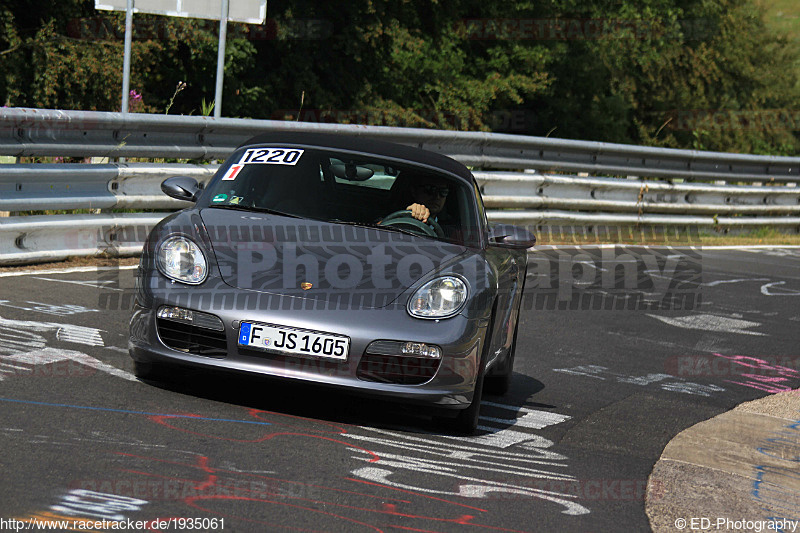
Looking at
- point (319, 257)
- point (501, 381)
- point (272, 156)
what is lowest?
point (501, 381)

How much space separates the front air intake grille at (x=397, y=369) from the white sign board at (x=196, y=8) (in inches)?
344

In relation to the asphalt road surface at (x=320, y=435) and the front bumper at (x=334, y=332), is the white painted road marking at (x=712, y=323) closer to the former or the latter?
the asphalt road surface at (x=320, y=435)

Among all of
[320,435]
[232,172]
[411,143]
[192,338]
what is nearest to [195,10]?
[411,143]

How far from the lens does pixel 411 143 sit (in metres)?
13.3

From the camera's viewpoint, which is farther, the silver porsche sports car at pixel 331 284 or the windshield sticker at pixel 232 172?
the windshield sticker at pixel 232 172

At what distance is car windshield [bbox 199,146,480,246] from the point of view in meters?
6.30

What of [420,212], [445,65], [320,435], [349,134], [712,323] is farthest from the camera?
[445,65]

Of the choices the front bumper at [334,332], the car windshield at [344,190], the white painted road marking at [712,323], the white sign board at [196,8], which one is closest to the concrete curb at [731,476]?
the front bumper at [334,332]

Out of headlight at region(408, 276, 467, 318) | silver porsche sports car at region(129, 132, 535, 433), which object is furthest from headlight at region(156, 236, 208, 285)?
headlight at region(408, 276, 467, 318)

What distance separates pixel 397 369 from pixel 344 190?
1.55 m

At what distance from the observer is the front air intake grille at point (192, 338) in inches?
207

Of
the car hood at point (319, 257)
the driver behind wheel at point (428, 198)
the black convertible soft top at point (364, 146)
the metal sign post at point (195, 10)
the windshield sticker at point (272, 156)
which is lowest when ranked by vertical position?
the car hood at point (319, 257)

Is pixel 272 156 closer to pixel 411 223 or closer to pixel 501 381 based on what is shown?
pixel 411 223

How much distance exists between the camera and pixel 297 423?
17.5 feet
